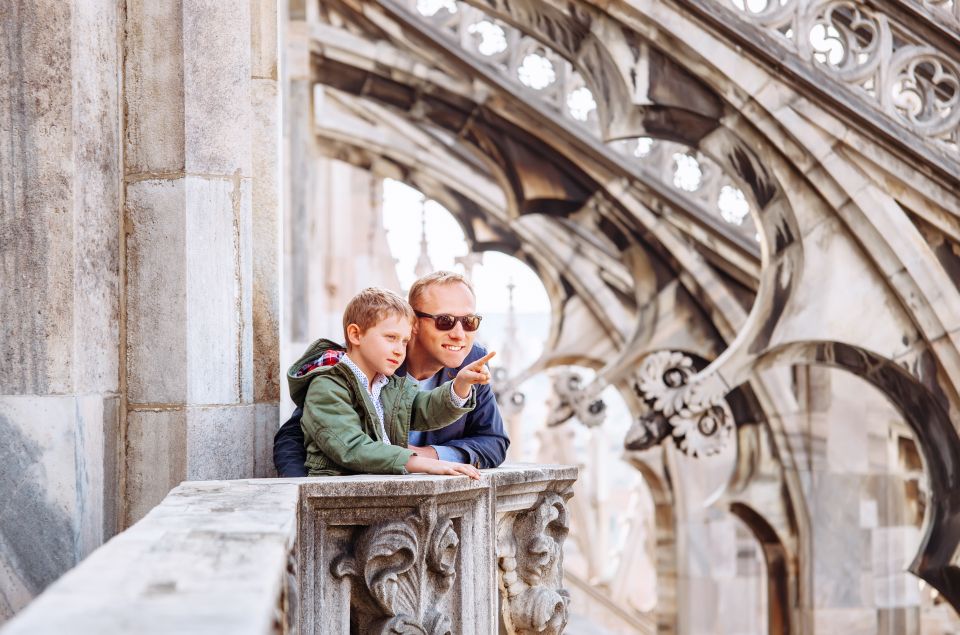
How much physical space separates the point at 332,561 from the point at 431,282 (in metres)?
0.82

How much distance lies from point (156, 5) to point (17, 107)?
17.9 inches

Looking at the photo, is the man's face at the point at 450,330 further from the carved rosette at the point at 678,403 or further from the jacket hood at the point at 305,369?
the carved rosette at the point at 678,403

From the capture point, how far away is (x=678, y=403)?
5477 mm

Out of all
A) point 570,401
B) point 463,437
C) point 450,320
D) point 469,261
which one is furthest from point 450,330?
point 469,261

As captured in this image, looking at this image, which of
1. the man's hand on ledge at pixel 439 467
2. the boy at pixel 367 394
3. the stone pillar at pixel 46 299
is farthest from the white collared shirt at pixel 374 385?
the stone pillar at pixel 46 299

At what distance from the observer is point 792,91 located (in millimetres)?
5066

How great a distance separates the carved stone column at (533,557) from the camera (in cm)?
296

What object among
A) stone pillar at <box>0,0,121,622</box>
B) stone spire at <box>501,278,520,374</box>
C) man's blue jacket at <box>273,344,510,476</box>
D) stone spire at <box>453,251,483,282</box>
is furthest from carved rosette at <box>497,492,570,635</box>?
stone spire at <box>501,278,520,374</box>

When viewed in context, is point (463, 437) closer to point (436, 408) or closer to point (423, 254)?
point (436, 408)

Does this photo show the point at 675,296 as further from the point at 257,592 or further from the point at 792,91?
the point at 257,592

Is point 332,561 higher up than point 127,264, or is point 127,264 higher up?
point 127,264

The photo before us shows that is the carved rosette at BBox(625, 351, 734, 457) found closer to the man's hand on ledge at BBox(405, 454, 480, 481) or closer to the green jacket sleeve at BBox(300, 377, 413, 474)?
the green jacket sleeve at BBox(300, 377, 413, 474)

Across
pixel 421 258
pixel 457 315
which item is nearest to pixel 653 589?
pixel 421 258

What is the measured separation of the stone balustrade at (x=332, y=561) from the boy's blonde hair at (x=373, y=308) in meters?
0.39
